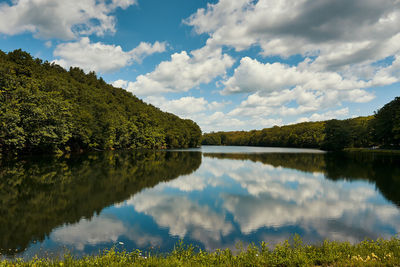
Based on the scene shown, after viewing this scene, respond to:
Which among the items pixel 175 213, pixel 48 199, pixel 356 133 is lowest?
pixel 175 213

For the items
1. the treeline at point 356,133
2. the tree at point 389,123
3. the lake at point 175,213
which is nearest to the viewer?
the lake at point 175,213

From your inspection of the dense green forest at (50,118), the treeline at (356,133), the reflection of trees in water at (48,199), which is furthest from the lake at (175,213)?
the treeline at (356,133)

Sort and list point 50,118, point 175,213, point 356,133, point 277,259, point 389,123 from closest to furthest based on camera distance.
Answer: point 277,259 → point 175,213 → point 50,118 → point 389,123 → point 356,133

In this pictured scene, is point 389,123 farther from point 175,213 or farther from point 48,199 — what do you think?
point 48,199

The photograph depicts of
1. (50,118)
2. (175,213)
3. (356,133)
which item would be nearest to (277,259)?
(175,213)

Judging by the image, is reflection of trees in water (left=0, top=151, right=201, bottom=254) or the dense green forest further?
the dense green forest

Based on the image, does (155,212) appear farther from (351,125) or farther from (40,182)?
(351,125)

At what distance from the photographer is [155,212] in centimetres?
1513

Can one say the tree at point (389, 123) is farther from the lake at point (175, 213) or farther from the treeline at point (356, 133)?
the lake at point (175, 213)

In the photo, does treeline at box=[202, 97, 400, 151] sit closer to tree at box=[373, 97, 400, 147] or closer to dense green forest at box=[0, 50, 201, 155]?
tree at box=[373, 97, 400, 147]

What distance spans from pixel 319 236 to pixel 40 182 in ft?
77.4

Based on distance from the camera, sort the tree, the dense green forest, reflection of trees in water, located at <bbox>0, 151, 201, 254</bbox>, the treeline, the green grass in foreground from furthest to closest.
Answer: the treeline < the tree < the dense green forest < reflection of trees in water, located at <bbox>0, 151, 201, 254</bbox> < the green grass in foreground

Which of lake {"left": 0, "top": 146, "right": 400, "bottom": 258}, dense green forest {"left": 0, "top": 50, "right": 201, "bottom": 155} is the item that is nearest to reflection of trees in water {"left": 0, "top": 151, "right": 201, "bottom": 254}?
lake {"left": 0, "top": 146, "right": 400, "bottom": 258}

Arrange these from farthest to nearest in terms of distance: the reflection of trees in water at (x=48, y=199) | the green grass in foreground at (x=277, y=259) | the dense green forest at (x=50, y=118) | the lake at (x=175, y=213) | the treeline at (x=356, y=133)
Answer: the treeline at (x=356, y=133) < the dense green forest at (x=50, y=118) < the reflection of trees in water at (x=48, y=199) < the lake at (x=175, y=213) < the green grass in foreground at (x=277, y=259)
